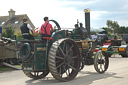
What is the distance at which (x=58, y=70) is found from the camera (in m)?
8.25

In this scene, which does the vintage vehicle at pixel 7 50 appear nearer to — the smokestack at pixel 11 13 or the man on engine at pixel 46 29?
the man on engine at pixel 46 29

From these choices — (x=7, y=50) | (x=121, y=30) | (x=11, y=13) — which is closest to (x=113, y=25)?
(x=121, y=30)

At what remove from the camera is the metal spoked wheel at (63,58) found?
25.3ft

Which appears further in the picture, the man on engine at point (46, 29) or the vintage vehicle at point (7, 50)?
the vintage vehicle at point (7, 50)

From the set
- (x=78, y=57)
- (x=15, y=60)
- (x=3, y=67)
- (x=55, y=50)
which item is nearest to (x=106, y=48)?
(x=15, y=60)

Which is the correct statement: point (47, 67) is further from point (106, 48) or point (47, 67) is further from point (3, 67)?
point (106, 48)

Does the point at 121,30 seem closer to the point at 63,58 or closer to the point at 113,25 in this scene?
the point at 113,25

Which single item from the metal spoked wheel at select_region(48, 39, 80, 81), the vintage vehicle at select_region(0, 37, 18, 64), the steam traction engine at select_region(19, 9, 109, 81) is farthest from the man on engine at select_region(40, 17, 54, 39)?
the vintage vehicle at select_region(0, 37, 18, 64)

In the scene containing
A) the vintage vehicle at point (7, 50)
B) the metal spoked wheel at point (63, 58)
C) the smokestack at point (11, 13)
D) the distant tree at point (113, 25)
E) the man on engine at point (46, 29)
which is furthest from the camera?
the distant tree at point (113, 25)

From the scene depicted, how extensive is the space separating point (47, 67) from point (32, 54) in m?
0.67

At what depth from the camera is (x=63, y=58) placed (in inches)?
323

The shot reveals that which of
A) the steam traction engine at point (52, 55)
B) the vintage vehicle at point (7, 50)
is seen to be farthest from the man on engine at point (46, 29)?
the vintage vehicle at point (7, 50)

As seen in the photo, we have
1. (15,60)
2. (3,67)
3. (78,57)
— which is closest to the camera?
(78,57)

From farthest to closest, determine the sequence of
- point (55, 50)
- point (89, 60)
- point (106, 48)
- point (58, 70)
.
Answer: point (106, 48) → point (89, 60) → point (58, 70) → point (55, 50)
